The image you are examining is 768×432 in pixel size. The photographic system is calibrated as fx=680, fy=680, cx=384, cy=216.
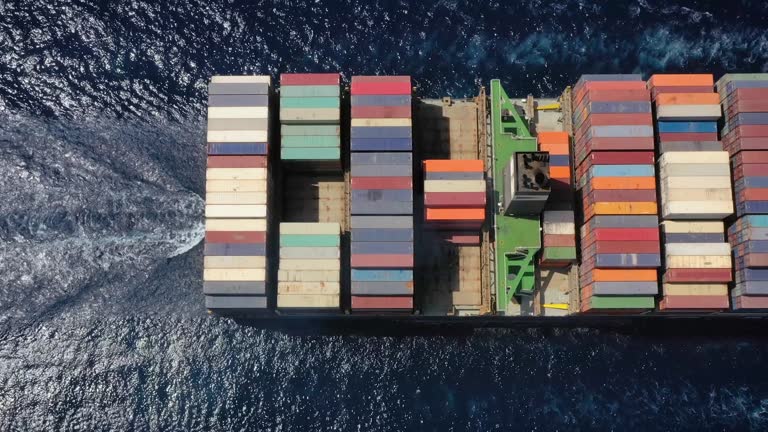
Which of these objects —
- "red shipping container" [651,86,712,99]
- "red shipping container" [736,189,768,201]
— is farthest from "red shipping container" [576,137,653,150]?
"red shipping container" [736,189,768,201]

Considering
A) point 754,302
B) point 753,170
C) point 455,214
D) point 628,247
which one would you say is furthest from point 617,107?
point 754,302

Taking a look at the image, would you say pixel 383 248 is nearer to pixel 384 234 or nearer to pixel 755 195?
pixel 384 234

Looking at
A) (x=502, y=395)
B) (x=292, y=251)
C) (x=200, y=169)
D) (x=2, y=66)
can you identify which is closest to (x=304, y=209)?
(x=292, y=251)

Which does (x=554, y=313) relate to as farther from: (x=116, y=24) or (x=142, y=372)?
(x=116, y=24)

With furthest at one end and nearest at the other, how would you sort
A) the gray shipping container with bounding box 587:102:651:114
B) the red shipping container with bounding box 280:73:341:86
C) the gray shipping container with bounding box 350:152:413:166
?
the red shipping container with bounding box 280:73:341:86
the gray shipping container with bounding box 350:152:413:166
the gray shipping container with bounding box 587:102:651:114

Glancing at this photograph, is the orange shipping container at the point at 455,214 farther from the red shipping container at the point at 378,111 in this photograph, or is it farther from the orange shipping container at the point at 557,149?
the red shipping container at the point at 378,111

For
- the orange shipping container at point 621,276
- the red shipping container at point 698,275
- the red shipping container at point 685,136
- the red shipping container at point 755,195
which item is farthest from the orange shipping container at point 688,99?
the orange shipping container at point 621,276

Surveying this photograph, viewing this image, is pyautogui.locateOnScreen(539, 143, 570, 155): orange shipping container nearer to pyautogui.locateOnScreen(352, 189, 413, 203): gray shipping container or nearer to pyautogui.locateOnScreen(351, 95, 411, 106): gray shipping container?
pyautogui.locateOnScreen(352, 189, 413, 203): gray shipping container
